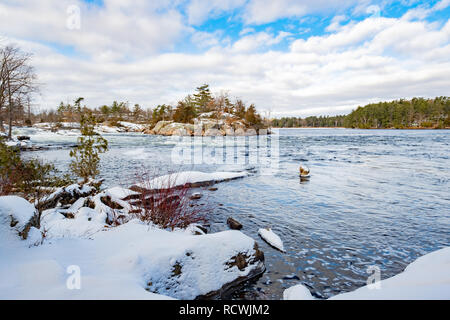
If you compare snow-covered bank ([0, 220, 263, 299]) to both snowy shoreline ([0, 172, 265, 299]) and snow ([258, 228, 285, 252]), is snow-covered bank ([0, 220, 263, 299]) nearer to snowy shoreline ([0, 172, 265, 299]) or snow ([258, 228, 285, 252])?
snowy shoreline ([0, 172, 265, 299])

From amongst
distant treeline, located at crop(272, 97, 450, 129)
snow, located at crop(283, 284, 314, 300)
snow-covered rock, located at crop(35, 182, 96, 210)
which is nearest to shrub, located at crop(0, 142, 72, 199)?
snow-covered rock, located at crop(35, 182, 96, 210)

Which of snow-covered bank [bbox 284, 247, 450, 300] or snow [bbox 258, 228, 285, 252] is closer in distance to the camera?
snow-covered bank [bbox 284, 247, 450, 300]

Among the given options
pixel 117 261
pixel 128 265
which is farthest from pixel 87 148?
pixel 128 265

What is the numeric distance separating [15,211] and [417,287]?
5270 millimetres

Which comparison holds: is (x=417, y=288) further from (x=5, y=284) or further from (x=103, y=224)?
(x=103, y=224)

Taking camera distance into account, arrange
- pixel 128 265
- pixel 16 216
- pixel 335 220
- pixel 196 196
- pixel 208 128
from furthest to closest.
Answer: pixel 208 128, pixel 196 196, pixel 335 220, pixel 128 265, pixel 16 216

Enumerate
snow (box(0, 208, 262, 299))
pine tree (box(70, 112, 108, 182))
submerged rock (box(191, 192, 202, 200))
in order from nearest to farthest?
snow (box(0, 208, 262, 299)) → pine tree (box(70, 112, 108, 182)) → submerged rock (box(191, 192, 202, 200))

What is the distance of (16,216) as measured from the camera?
10.1 feet

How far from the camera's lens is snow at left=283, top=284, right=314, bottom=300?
133 inches

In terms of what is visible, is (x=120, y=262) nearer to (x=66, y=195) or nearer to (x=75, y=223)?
(x=75, y=223)

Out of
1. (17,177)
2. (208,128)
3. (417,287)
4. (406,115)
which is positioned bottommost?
(417,287)

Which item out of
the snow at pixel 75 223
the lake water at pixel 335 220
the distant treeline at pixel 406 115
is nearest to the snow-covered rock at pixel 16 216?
the snow at pixel 75 223
